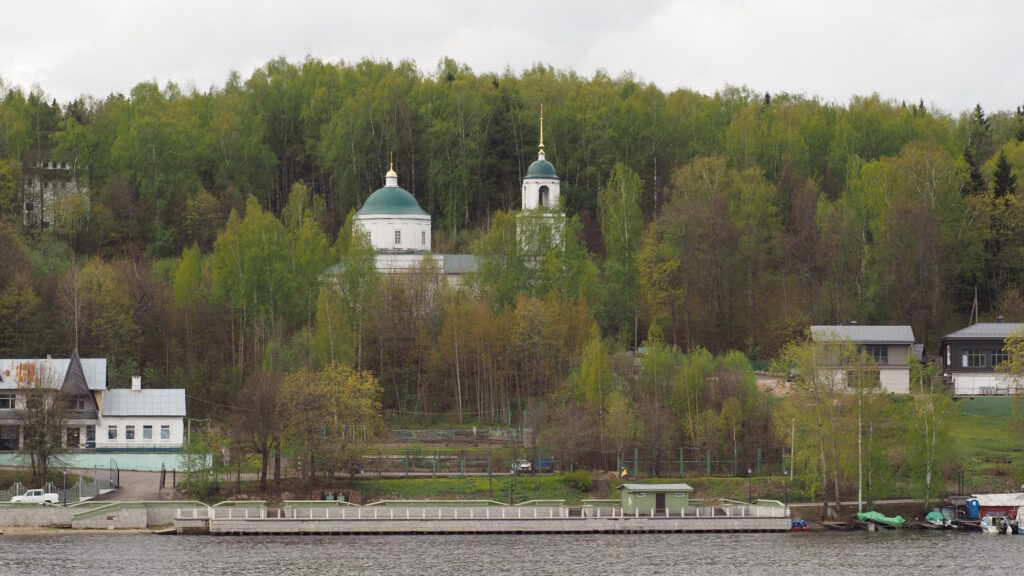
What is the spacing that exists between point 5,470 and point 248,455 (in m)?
10.6

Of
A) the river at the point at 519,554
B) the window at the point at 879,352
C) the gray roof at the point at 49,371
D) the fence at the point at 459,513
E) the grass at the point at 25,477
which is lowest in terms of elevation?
the river at the point at 519,554

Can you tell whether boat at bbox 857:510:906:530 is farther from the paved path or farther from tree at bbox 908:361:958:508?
the paved path

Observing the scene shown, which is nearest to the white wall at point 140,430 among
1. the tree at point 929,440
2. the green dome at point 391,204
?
the green dome at point 391,204

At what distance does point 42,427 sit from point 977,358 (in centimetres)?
4614

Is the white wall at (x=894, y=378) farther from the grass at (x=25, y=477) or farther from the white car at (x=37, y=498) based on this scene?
the white car at (x=37, y=498)

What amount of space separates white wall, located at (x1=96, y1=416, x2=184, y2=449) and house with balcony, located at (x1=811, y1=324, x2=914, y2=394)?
A: 31565 mm

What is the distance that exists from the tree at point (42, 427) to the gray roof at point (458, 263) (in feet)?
93.0

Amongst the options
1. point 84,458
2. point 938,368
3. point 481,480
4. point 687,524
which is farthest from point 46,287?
point 938,368

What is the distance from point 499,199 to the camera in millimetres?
115062

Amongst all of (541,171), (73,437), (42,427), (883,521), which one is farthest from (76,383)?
(883,521)

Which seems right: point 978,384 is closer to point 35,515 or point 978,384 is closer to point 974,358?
point 974,358

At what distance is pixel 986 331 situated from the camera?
86.0m

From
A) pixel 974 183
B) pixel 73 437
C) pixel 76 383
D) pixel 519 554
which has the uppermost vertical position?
pixel 974 183

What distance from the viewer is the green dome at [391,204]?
10019 cm
